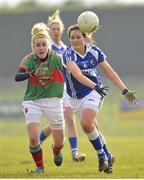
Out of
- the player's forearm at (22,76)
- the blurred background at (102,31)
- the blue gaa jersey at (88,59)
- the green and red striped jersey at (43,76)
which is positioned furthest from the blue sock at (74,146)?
the blurred background at (102,31)

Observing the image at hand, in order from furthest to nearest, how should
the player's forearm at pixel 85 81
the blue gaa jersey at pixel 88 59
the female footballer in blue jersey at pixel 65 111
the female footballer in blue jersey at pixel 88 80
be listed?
the female footballer in blue jersey at pixel 65 111 → the blue gaa jersey at pixel 88 59 → the female footballer in blue jersey at pixel 88 80 → the player's forearm at pixel 85 81

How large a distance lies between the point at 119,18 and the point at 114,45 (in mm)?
2535

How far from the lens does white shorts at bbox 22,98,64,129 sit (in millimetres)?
12367

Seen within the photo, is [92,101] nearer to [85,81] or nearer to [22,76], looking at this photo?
[85,81]

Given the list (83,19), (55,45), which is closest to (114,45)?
(55,45)

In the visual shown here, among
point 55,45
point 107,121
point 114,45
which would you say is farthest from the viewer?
point 114,45

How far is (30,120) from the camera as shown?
12.4 meters

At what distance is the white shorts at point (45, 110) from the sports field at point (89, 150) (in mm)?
757

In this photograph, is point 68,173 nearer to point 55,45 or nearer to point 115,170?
point 115,170

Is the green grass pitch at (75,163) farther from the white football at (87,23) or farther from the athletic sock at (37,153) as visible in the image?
the white football at (87,23)

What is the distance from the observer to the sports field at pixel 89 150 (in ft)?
41.5

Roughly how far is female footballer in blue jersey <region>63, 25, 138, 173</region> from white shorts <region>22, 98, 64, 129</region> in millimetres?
335

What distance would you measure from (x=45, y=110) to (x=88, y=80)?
82cm

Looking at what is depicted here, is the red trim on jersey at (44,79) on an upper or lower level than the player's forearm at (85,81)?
upper
